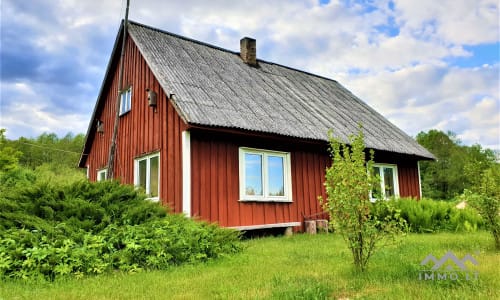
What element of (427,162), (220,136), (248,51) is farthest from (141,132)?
(427,162)

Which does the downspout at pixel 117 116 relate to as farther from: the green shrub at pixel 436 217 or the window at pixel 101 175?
the green shrub at pixel 436 217

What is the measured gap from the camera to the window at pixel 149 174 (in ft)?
32.2

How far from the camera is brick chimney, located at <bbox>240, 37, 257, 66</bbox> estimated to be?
14.3 meters

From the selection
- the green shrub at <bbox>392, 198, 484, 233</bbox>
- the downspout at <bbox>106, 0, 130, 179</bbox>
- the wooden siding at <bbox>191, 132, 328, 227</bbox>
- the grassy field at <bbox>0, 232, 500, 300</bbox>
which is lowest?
the grassy field at <bbox>0, 232, 500, 300</bbox>

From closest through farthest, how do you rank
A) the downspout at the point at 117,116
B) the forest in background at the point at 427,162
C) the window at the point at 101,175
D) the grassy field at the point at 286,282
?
the grassy field at the point at 286,282 < the downspout at the point at 117,116 < the window at the point at 101,175 < the forest in background at the point at 427,162

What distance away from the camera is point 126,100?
11844 millimetres

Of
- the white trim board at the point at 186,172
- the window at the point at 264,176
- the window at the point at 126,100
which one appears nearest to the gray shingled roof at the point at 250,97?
the white trim board at the point at 186,172

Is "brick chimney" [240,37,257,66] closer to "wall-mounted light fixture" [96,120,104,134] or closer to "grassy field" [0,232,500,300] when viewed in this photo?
"wall-mounted light fixture" [96,120,104,134]

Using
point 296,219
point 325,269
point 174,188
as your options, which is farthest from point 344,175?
point 296,219

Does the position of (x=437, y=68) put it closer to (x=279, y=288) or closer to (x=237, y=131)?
(x=237, y=131)

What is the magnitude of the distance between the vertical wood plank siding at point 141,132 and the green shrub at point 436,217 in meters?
5.88

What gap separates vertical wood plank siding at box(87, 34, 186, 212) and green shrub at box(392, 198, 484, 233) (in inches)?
231

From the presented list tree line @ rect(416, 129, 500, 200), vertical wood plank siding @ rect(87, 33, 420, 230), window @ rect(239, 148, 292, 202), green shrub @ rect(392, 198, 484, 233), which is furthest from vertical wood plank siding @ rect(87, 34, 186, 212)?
tree line @ rect(416, 129, 500, 200)

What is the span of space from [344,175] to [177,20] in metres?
11.6
